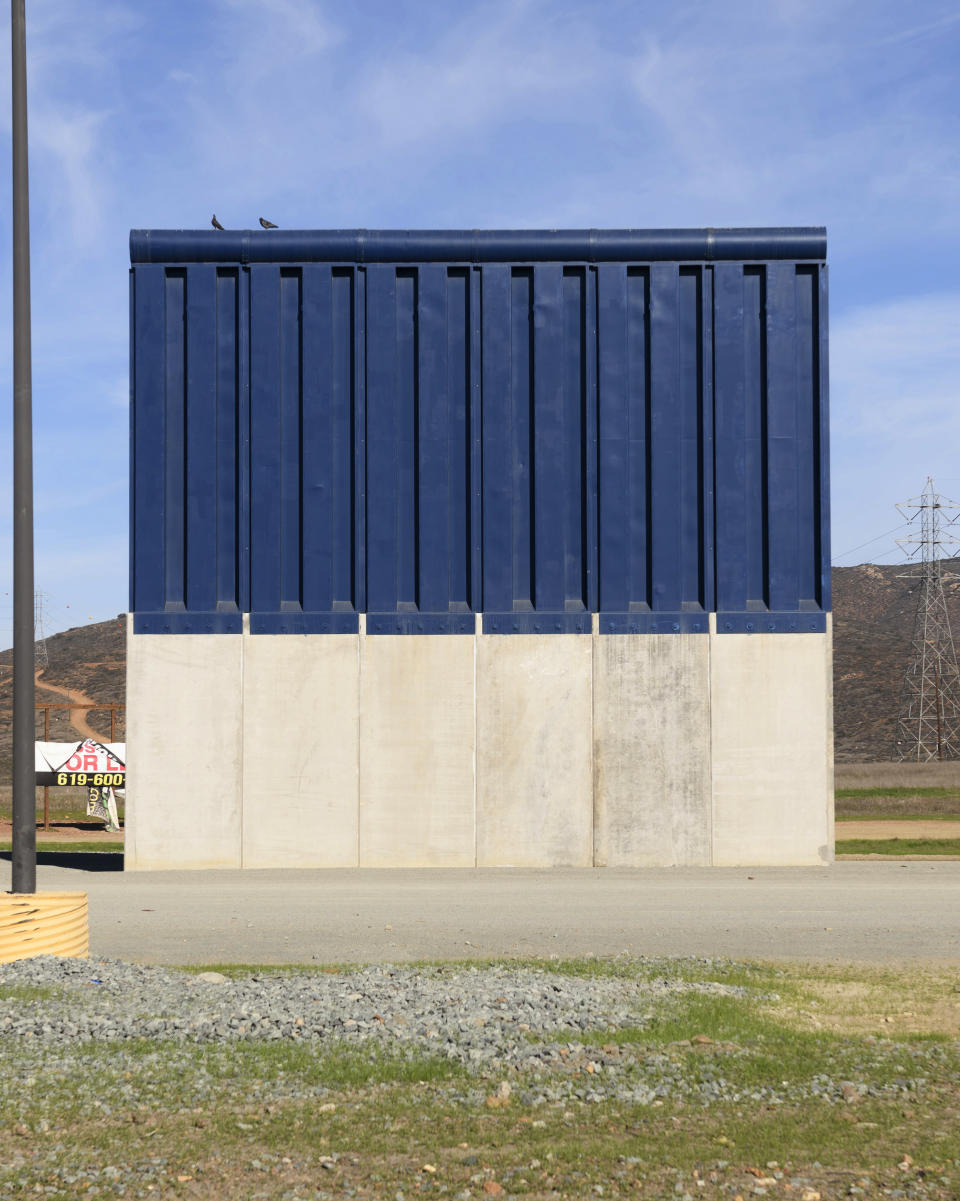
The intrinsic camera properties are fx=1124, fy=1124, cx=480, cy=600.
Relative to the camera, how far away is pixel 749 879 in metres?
19.8

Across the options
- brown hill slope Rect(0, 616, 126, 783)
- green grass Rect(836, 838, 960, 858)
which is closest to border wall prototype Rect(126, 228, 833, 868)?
green grass Rect(836, 838, 960, 858)

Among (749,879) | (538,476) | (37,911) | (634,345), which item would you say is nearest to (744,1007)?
(37,911)

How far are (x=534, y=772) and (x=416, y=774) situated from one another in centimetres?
224

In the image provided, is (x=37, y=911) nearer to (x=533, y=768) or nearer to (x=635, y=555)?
(x=533, y=768)

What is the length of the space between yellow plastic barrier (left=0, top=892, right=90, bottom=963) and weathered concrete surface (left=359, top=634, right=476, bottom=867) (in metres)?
9.87

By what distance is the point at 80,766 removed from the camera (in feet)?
117

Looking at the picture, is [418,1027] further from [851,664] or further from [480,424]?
[851,664]

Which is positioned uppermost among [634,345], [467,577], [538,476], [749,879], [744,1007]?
[634,345]

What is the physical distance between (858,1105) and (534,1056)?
7.13 feet

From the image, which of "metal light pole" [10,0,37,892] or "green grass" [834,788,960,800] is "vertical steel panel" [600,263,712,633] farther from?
"green grass" [834,788,960,800]

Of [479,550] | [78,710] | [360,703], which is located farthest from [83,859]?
[78,710]

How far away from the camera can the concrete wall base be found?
2133 cm

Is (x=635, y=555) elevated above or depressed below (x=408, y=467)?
below

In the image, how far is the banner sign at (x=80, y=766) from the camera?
3497 cm
